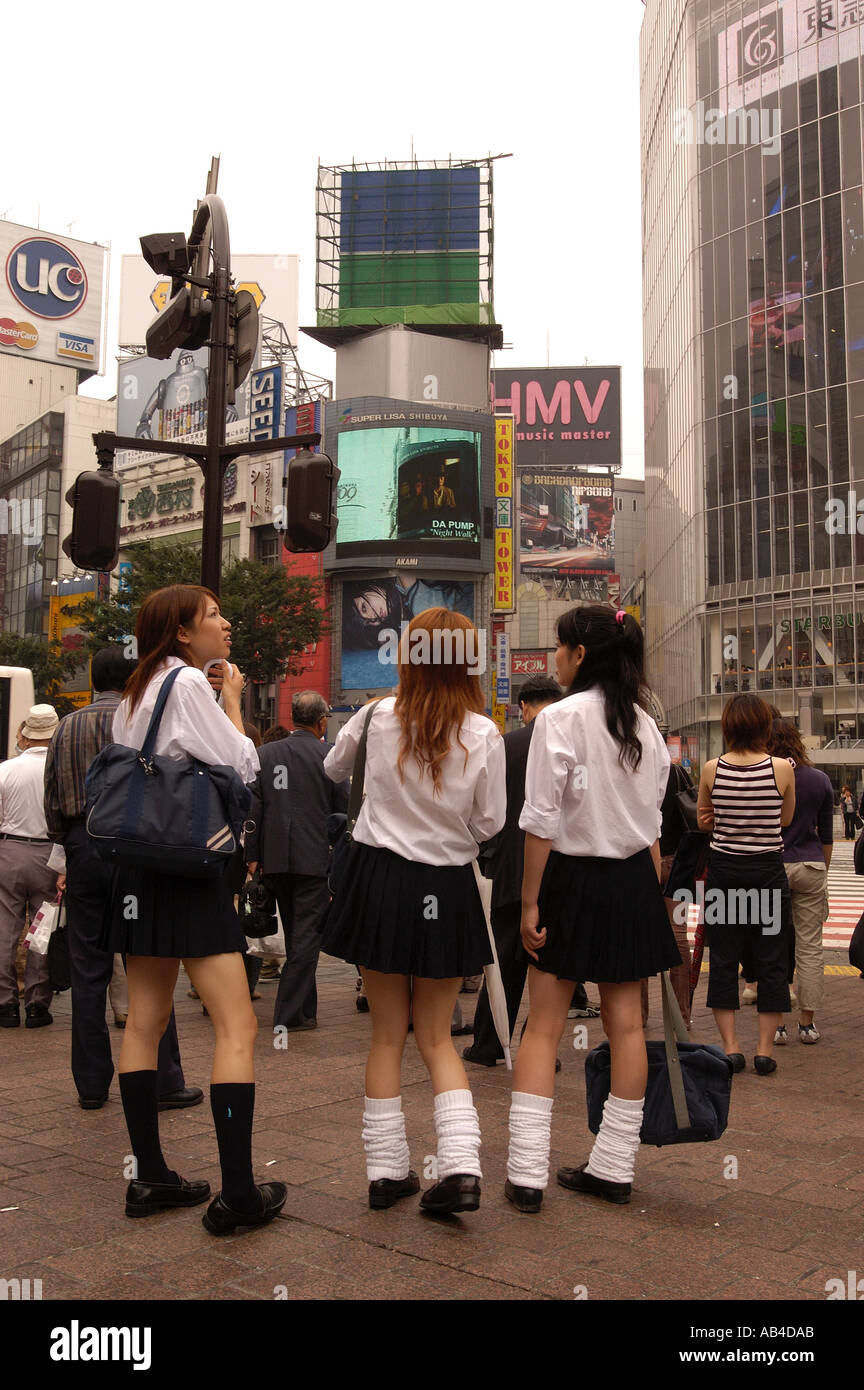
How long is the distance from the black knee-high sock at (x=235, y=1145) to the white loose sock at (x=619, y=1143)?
1.07 metres

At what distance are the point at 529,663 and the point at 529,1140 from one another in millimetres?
70994

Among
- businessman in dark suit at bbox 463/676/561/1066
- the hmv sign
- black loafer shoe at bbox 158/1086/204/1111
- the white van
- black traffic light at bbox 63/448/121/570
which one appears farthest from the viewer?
the hmv sign

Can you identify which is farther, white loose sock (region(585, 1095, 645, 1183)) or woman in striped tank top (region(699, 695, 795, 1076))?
woman in striped tank top (region(699, 695, 795, 1076))

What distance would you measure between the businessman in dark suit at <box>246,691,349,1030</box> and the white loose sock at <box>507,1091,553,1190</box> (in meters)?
2.80

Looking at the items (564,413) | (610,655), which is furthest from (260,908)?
(564,413)

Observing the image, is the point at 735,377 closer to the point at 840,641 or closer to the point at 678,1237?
the point at 840,641

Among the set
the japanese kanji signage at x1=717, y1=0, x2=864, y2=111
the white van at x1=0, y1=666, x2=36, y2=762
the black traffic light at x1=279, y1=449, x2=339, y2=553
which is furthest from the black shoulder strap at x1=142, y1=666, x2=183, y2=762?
the japanese kanji signage at x1=717, y1=0, x2=864, y2=111

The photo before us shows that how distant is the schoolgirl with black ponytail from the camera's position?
3.64 metres

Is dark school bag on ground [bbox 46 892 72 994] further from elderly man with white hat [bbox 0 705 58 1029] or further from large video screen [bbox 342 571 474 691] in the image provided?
large video screen [bbox 342 571 474 691]

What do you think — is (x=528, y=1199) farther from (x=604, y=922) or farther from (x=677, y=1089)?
(x=604, y=922)

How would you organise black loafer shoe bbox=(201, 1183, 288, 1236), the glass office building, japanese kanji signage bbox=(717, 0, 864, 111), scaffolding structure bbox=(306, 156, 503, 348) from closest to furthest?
black loafer shoe bbox=(201, 1183, 288, 1236)
the glass office building
japanese kanji signage bbox=(717, 0, 864, 111)
scaffolding structure bbox=(306, 156, 503, 348)

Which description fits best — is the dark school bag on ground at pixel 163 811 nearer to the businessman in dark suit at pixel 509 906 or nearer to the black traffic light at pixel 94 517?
the businessman in dark suit at pixel 509 906

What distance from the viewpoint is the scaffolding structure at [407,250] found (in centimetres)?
6291

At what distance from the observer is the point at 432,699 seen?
142 inches
